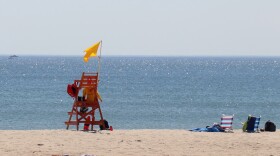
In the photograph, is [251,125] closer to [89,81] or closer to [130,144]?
[89,81]

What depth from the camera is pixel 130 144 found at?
19266mm

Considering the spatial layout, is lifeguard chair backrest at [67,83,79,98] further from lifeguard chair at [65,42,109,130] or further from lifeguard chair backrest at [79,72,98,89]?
lifeguard chair backrest at [79,72,98,89]

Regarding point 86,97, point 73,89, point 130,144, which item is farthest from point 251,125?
point 130,144

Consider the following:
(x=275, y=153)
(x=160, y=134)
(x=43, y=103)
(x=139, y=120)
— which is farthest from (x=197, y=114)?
(x=275, y=153)

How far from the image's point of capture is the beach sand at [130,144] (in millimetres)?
17828

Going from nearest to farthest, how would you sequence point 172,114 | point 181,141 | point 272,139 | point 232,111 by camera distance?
point 181,141, point 272,139, point 172,114, point 232,111

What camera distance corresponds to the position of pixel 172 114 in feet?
151

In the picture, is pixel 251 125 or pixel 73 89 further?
pixel 251 125

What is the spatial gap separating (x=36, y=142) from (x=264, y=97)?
155ft

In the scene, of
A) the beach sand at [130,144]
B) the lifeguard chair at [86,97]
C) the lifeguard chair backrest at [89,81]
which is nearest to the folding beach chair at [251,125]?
the beach sand at [130,144]

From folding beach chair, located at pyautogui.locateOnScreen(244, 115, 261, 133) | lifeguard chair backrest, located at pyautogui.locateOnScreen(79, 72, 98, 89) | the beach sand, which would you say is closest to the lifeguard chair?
lifeguard chair backrest, located at pyautogui.locateOnScreen(79, 72, 98, 89)

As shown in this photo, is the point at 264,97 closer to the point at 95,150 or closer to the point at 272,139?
the point at 272,139

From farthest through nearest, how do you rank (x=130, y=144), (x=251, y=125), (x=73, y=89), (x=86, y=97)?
(x=251, y=125) → (x=86, y=97) → (x=73, y=89) → (x=130, y=144)

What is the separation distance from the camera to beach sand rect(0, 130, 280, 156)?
1783 cm
